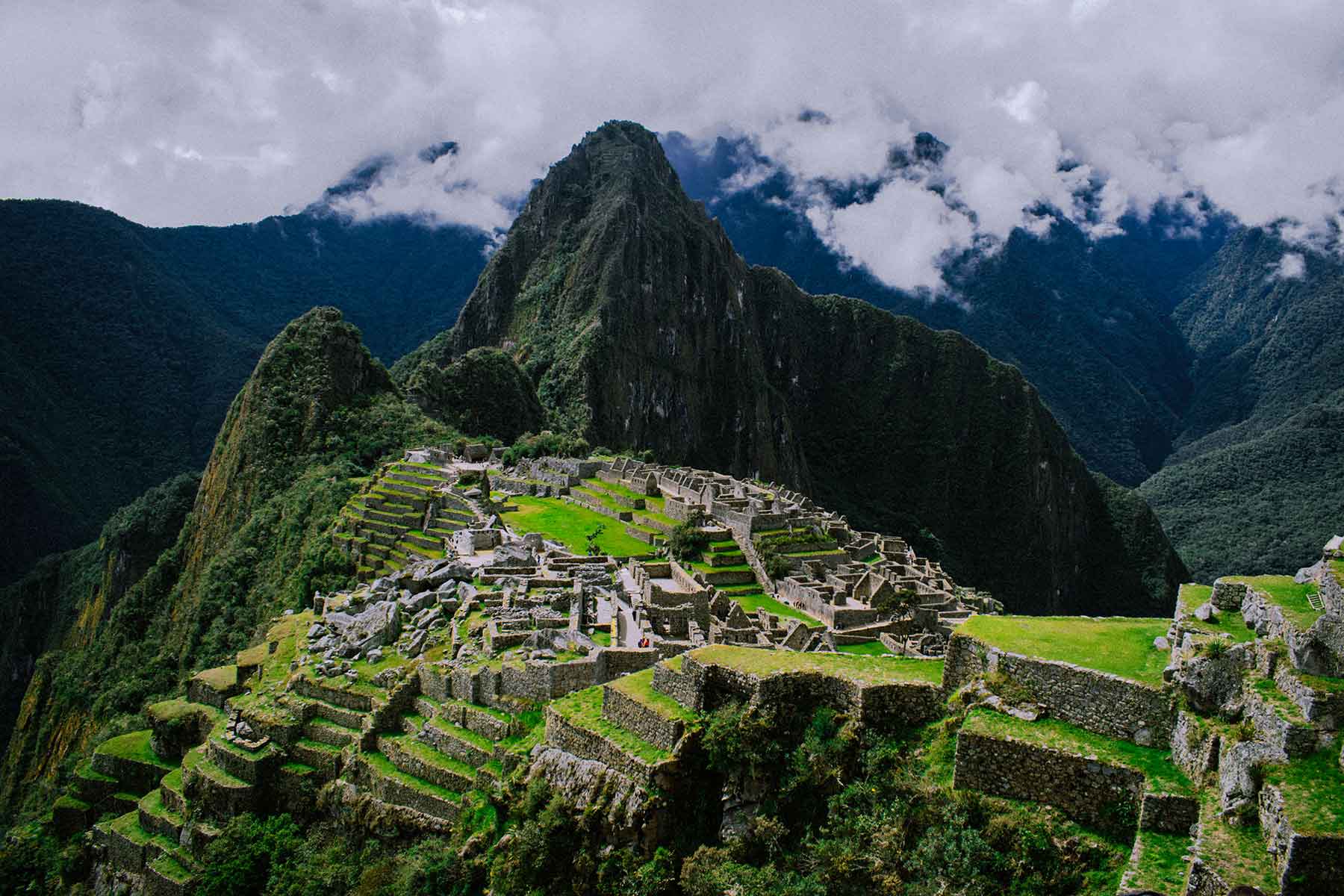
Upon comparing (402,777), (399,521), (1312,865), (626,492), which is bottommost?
(402,777)

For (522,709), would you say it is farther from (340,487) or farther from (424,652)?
(340,487)

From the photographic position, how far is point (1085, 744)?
902cm

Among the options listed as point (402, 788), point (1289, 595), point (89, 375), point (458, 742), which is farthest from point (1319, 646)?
point (89, 375)

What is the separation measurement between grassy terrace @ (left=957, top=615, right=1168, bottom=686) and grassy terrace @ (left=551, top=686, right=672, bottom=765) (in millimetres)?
4150

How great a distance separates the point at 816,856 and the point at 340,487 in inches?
2193

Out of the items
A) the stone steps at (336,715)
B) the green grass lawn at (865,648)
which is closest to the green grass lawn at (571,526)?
the green grass lawn at (865,648)

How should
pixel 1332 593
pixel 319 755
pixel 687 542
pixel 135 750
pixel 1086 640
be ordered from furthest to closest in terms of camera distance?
pixel 687 542
pixel 135 750
pixel 319 755
pixel 1086 640
pixel 1332 593

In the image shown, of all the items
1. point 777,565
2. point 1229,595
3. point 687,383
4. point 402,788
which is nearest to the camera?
point 1229,595

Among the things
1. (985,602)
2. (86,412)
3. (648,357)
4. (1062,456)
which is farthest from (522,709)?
(1062,456)

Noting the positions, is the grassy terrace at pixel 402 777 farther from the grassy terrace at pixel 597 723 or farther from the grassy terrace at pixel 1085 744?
the grassy terrace at pixel 1085 744

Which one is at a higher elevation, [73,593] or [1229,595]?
[1229,595]

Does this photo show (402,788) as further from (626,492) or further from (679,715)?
(626,492)

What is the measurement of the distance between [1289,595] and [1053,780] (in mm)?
3483

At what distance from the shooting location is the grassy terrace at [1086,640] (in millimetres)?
9602
